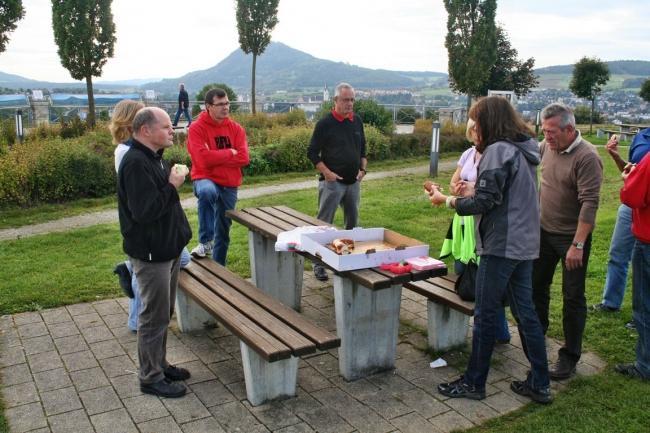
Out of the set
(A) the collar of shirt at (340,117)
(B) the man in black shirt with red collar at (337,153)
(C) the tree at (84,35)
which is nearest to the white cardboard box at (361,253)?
(B) the man in black shirt with red collar at (337,153)

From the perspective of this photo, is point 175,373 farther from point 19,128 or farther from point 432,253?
point 19,128

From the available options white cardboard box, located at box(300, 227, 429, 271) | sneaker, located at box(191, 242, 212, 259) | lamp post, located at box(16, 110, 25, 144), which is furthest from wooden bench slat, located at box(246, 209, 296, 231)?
lamp post, located at box(16, 110, 25, 144)

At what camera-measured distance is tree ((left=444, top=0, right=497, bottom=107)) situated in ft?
73.5

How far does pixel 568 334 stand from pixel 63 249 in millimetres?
5733

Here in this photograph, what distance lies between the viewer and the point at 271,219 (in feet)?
18.2

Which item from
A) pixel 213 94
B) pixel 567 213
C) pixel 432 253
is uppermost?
pixel 213 94

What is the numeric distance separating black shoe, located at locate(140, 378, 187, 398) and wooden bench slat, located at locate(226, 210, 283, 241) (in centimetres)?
147

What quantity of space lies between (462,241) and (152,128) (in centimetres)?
235

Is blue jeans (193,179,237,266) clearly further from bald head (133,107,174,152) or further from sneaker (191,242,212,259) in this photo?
bald head (133,107,174,152)

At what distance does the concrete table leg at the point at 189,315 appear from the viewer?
16.0ft

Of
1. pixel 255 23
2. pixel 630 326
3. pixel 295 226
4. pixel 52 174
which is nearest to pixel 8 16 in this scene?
pixel 52 174

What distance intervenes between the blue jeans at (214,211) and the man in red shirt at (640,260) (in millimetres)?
3434

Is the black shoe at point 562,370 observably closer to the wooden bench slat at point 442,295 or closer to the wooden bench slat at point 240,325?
the wooden bench slat at point 442,295

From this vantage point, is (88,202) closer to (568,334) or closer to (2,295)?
(2,295)
